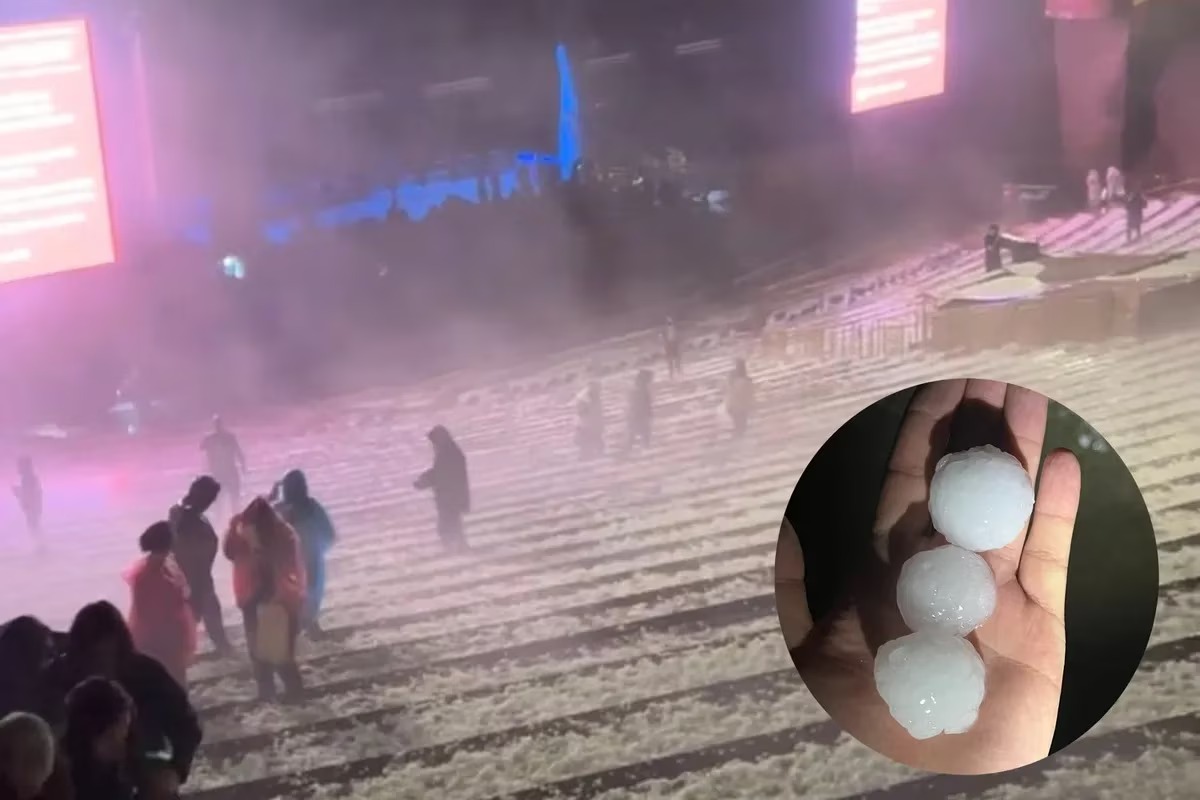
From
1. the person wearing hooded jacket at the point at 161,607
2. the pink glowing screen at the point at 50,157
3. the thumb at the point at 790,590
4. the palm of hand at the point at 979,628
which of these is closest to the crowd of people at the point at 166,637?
the person wearing hooded jacket at the point at 161,607

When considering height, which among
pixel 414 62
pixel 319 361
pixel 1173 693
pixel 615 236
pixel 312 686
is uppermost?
pixel 414 62

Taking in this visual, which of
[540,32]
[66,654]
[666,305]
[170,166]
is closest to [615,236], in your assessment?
[666,305]

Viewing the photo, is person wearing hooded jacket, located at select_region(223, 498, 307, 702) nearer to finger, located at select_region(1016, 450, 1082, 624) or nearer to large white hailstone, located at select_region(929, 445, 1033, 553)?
large white hailstone, located at select_region(929, 445, 1033, 553)

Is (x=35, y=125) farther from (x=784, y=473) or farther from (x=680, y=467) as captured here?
(x=784, y=473)

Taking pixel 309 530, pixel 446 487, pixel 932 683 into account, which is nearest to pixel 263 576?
pixel 309 530

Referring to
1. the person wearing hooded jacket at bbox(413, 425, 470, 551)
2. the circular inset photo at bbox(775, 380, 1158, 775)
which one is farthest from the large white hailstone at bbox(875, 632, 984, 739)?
the person wearing hooded jacket at bbox(413, 425, 470, 551)

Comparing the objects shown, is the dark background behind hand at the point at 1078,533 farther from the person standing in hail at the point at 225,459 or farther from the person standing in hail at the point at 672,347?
the person standing in hail at the point at 225,459

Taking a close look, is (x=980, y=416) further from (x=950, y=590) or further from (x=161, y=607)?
(x=161, y=607)
